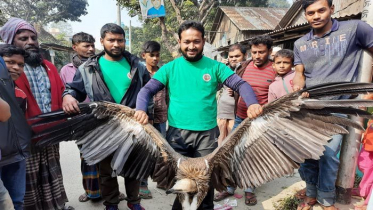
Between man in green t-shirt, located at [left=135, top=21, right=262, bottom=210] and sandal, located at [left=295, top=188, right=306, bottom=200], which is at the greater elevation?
man in green t-shirt, located at [left=135, top=21, right=262, bottom=210]

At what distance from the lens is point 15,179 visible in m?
2.19

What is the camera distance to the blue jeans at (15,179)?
2.16 metres

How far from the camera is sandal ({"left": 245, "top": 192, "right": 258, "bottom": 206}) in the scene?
3.20 metres

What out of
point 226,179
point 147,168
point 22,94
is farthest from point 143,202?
point 22,94

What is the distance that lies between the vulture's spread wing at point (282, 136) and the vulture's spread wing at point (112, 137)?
60cm

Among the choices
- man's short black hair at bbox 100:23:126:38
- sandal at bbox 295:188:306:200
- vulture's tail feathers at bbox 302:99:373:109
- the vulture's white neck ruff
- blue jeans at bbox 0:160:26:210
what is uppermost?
man's short black hair at bbox 100:23:126:38

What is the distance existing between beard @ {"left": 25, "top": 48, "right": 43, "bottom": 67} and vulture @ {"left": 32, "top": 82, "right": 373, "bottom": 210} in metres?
0.69

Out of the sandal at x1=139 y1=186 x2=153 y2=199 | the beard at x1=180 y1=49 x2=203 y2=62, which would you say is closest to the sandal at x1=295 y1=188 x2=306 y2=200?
the sandal at x1=139 y1=186 x2=153 y2=199

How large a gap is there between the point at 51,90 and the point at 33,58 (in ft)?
1.25

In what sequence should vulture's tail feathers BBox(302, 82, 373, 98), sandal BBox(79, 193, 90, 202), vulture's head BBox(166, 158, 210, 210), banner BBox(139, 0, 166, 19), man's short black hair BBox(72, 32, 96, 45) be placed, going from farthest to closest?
banner BBox(139, 0, 166, 19) → man's short black hair BBox(72, 32, 96, 45) → sandal BBox(79, 193, 90, 202) → vulture's head BBox(166, 158, 210, 210) → vulture's tail feathers BBox(302, 82, 373, 98)

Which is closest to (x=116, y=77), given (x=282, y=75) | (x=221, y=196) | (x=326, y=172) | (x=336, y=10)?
(x=221, y=196)

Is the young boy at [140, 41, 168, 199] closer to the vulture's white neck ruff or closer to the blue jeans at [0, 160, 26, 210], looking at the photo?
the vulture's white neck ruff

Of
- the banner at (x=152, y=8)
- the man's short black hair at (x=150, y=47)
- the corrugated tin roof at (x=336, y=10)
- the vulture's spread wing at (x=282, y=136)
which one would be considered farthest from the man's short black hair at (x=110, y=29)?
the banner at (x=152, y=8)

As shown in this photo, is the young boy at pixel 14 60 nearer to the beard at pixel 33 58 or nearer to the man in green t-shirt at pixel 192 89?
the beard at pixel 33 58
